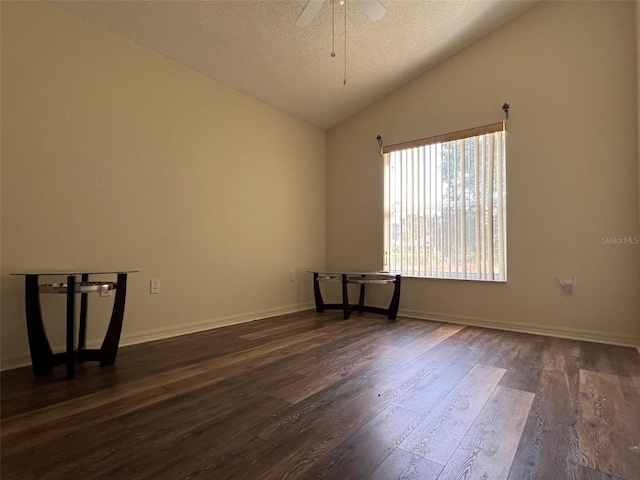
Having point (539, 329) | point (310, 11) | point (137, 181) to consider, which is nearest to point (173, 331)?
point (137, 181)

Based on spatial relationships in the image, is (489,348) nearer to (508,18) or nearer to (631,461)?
(631,461)

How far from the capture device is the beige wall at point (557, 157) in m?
2.74

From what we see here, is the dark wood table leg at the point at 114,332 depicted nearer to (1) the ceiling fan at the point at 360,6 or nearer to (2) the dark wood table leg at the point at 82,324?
(2) the dark wood table leg at the point at 82,324

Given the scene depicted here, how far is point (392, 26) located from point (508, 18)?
1.22 metres

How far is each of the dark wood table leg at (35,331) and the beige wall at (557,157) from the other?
3177 mm

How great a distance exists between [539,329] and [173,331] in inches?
125

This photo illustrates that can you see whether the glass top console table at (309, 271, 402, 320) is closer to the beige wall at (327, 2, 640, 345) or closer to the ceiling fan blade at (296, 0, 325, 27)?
the beige wall at (327, 2, 640, 345)

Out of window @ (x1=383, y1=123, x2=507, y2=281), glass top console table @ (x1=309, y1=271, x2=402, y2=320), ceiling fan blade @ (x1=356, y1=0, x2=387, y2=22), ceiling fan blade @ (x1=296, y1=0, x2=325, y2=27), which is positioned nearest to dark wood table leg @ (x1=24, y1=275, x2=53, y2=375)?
ceiling fan blade @ (x1=296, y1=0, x2=325, y2=27)

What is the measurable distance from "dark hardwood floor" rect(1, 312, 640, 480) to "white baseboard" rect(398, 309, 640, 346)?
0.83 feet

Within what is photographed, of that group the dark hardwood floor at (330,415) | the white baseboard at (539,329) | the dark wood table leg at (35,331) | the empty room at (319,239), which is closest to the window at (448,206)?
the empty room at (319,239)

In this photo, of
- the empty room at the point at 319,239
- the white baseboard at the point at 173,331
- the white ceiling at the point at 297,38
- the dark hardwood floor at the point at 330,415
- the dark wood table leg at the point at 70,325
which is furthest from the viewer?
the white ceiling at the point at 297,38

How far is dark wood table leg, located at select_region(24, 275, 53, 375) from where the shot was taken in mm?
1928

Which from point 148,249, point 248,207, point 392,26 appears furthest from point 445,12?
point 148,249

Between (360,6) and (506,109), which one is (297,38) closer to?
(360,6)
